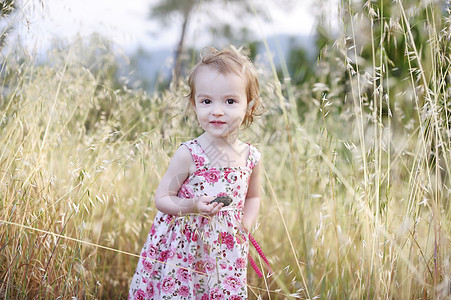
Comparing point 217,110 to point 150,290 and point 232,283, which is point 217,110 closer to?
point 232,283

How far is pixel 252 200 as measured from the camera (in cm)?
189

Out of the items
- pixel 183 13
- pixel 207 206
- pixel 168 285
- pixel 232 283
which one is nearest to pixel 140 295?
pixel 168 285

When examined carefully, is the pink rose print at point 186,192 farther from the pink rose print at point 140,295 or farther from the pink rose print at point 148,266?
the pink rose print at point 140,295

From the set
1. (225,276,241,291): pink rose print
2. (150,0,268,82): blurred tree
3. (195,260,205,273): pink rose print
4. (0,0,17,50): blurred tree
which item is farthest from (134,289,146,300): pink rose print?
(150,0,268,82): blurred tree

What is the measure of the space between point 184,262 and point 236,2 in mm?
7404

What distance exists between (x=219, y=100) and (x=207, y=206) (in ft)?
1.29

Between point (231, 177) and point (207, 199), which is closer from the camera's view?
point (207, 199)

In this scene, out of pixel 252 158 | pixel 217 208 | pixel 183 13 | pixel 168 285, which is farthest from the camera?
pixel 183 13

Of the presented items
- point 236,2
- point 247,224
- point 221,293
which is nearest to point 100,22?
point 247,224

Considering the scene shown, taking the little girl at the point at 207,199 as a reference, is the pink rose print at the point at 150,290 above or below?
below

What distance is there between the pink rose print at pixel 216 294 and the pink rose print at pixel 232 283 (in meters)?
0.04

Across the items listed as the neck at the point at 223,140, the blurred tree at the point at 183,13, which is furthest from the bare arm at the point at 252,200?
the blurred tree at the point at 183,13

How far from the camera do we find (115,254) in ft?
8.06

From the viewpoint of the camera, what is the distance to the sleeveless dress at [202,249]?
5.55 ft
